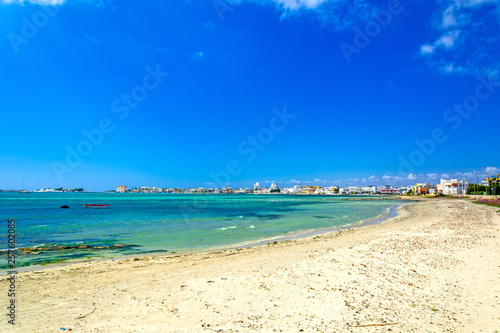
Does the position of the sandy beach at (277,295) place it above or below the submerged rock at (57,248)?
below

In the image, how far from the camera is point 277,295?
640 centimetres

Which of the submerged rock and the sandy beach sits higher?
the submerged rock

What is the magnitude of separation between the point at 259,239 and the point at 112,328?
45.5 feet

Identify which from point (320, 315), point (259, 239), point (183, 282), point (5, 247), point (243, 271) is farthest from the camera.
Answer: point (259, 239)

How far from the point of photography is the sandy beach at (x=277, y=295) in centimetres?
508

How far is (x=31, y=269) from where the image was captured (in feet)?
35.8

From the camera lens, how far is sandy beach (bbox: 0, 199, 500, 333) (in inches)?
200

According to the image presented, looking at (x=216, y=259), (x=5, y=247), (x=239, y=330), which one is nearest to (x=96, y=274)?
(x=216, y=259)

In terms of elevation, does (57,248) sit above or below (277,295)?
above

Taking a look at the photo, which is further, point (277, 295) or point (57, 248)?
point (57, 248)

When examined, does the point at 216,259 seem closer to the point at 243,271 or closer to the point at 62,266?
the point at 243,271

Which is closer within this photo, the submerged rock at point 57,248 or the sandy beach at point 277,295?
the sandy beach at point 277,295

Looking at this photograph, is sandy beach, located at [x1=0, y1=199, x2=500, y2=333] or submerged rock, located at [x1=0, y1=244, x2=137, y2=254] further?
submerged rock, located at [x1=0, y1=244, x2=137, y2=254]

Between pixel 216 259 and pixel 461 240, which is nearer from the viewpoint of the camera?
pixel 216 259
